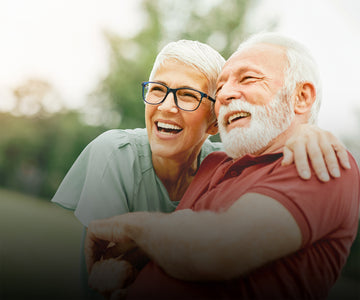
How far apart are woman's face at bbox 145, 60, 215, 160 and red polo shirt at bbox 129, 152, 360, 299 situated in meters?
0.32

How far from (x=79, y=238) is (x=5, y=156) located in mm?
485

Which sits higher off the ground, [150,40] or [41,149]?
[150,40]

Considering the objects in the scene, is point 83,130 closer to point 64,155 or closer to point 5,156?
point 64,155

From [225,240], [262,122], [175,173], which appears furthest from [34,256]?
[262,122]

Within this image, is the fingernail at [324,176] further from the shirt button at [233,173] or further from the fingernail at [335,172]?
the shirt button at [233,173]

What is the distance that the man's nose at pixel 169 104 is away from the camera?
1128 millimetres

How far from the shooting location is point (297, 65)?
3.06ft

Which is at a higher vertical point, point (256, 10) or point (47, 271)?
point (256, 10)

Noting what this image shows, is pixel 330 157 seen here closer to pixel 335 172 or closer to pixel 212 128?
pixel 335 172

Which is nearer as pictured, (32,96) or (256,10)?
(32,96)

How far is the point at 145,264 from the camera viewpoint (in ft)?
3.17

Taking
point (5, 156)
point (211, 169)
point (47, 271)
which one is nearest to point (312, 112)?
point (211, 169)

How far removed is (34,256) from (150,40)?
115 centimetres

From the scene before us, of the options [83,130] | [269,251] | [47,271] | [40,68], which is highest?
[40,68]
